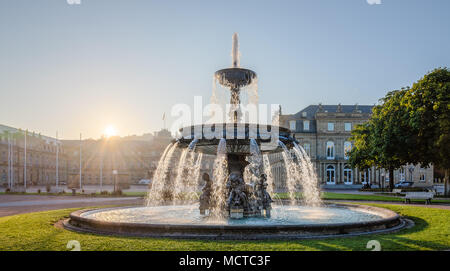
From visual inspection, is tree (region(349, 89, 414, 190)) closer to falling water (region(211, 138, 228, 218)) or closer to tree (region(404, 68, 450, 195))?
tree (region(404, 68, 450, 195))

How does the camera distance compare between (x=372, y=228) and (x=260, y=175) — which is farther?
(x=260, y=175)

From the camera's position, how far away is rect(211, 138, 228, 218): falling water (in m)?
12.1

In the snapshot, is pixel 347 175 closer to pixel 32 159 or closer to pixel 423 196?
pixel 423 196

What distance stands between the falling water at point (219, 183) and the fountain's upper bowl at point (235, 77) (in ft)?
7.97

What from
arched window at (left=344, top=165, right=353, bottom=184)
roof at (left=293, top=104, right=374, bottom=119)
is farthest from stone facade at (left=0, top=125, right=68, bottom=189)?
arched window at (left=344, top=165, right=353, bottom=184)

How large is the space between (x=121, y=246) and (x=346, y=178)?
6117cm

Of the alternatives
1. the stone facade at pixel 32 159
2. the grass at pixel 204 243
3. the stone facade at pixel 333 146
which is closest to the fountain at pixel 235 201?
the grass at pixel 204 243

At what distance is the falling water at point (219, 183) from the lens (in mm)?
12133

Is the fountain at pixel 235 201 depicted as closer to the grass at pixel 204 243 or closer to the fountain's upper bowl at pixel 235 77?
the fountain's upper bowl at pixel 235 77

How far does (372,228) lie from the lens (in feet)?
30.6

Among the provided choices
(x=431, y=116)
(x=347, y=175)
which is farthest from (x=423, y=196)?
(x=347, y=175)

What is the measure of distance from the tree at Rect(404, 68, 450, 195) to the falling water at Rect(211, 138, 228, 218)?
18.0 metres
